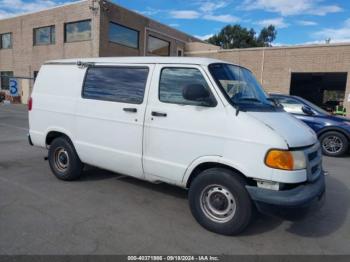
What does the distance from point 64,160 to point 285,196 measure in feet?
12.5

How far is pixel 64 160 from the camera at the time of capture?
5.52 metres

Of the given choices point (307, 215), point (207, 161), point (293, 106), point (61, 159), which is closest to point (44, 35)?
point (293, 106)

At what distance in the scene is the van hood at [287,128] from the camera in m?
3.46

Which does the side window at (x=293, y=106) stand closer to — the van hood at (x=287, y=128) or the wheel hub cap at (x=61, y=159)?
the van hood at (x=287, y=128)

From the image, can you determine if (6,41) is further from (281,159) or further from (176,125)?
(281,159)

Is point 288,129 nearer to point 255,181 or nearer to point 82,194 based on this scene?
point 255,181

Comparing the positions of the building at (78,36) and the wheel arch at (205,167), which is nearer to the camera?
the wheel arch at (205,167)

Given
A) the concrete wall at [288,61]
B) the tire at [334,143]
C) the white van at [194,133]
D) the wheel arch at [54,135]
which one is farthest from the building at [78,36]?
the white van at [194,133]

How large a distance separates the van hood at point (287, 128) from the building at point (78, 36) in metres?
19.1

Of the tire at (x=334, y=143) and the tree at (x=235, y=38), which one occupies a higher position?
the tree at (x=235, y=38)

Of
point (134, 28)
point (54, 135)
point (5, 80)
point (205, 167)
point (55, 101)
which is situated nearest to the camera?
point (205, 167)

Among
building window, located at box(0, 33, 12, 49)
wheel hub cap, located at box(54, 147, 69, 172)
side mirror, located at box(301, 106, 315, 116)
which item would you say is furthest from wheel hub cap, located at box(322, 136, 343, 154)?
building window, located at box(0, 33, 12, 49)

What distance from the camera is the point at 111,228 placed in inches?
149

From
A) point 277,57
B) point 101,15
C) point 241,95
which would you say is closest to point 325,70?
point 277,57
